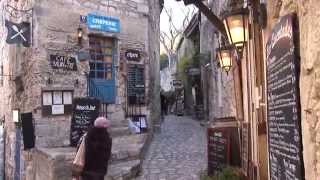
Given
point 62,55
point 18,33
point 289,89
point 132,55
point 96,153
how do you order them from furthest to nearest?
point 132,55 < point 62,55 < point 18,33 < point 96,153 < point 289,89

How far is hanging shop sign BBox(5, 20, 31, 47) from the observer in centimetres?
995

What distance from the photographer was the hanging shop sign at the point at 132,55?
12039 millimetres

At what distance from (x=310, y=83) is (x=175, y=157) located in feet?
24.5

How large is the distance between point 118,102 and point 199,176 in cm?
504

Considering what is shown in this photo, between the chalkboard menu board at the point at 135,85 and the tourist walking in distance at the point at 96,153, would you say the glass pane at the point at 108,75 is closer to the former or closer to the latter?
the chalkboard menu board at the point at 135,85

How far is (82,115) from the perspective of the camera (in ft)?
29.9

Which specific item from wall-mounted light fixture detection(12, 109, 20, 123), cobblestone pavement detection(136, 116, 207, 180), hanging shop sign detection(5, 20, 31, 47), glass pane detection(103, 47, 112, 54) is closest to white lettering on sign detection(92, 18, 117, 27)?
glass pane detection(103, 47, 112, 54)

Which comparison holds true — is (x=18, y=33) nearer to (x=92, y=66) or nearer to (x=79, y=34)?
(x=79, y=34)

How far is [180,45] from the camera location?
2684 centimetres

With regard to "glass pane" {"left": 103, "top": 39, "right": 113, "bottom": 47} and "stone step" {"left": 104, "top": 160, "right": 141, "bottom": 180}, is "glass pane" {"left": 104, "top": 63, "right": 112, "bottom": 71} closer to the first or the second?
"glass pane" {"left": 103, "top": 39, "right": 113, "bottom": 47}

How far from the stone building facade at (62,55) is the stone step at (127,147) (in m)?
1.43

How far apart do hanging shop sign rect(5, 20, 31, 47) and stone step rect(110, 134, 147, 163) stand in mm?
3303

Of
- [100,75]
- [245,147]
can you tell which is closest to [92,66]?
[100,75]

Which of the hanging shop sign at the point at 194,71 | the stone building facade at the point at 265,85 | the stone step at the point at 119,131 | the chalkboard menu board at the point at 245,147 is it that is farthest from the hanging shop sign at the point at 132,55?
the hanging shop sign at the point at 194,71
